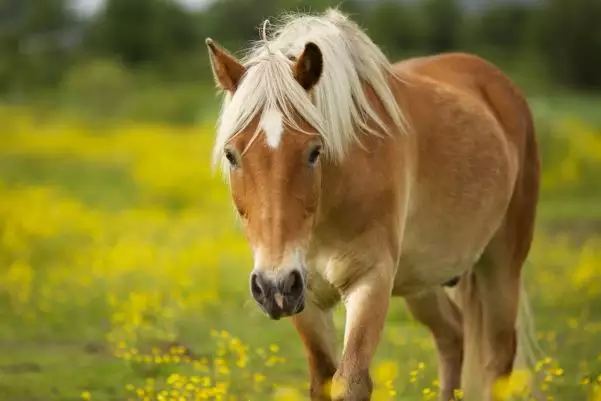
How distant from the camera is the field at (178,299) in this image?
21.8ft

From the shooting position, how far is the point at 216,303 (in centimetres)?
968

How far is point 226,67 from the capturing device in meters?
4.54

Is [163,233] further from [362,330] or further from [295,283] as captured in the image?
[295,283]

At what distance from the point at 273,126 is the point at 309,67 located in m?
0.33

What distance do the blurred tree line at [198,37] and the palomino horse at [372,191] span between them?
29.5m

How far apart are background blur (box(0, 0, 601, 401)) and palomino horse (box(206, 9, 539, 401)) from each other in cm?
36

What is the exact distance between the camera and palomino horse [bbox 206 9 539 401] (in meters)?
4.26

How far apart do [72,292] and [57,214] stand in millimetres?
4357

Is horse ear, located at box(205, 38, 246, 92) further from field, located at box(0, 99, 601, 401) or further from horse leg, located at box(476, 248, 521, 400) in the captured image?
horse leg, located at box(476, 248, 521, 400)

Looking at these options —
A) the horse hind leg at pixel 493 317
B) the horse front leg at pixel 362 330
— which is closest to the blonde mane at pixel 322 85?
the horse front leg at pixel 362 330

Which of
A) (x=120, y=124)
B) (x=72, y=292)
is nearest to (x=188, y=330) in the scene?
(x=72, y=292)

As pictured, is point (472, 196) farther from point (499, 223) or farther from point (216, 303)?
point (216, 303)

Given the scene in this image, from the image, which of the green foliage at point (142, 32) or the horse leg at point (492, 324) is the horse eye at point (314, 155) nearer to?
the horse leg at point (492, 324)

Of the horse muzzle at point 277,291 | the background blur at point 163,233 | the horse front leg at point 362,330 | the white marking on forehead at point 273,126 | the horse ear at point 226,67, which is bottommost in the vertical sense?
the background blur at point 163,233
